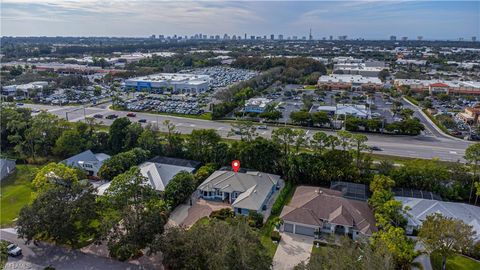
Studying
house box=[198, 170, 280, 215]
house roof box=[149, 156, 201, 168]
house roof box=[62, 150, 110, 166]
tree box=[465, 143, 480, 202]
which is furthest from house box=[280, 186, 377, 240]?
house roof box=[62, 150, 110, 166]

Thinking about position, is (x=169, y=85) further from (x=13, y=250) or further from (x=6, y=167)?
(x=13, y=250)

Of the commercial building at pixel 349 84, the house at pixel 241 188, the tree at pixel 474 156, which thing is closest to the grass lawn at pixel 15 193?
the house at pixel 241 188

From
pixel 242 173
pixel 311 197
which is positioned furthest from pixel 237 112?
pixel 311 197

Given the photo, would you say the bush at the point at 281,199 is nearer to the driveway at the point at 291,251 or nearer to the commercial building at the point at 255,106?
the driveway at the point at 291,251

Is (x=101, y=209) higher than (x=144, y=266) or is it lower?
higher

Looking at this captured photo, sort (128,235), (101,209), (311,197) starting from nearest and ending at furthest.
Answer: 1. (128,235)
2. (101,209)
3. (311,197)

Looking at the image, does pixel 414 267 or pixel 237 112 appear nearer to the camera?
pixel 414 267

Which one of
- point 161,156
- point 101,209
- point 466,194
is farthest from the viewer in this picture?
point 161,156

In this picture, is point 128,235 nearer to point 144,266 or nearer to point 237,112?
point 144,266
